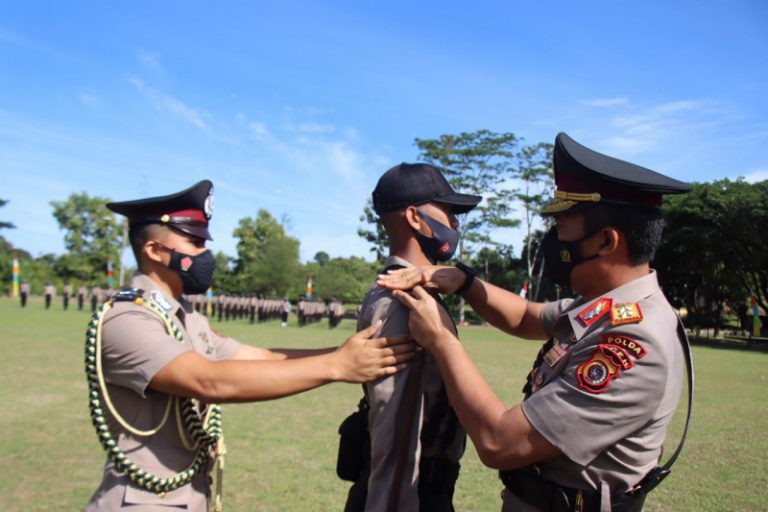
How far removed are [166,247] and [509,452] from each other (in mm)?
1821

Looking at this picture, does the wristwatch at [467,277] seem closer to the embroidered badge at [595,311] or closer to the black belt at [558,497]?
the embroidered badge at [595,311]

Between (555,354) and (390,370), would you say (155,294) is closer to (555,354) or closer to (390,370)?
(390,370)

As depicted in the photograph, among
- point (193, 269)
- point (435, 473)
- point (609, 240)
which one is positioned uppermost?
point (609, 240)

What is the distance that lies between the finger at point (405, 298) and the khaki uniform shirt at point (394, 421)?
0.09 m

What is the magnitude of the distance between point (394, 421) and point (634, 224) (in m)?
1.19

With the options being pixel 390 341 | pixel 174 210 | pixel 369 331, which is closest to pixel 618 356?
pixel 390 341

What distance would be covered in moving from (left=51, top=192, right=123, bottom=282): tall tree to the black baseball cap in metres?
59.8

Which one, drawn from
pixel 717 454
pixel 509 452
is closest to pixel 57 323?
pixel 717 454

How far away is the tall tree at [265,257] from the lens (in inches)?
1960

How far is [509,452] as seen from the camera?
1.91 meters

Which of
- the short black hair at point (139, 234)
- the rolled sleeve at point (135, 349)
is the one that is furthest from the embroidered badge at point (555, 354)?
the short black hair at point (139, 234)

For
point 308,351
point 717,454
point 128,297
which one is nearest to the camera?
point 128,297

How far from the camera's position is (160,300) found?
8.39 ft

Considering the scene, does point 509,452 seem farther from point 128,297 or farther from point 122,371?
point 128,297
